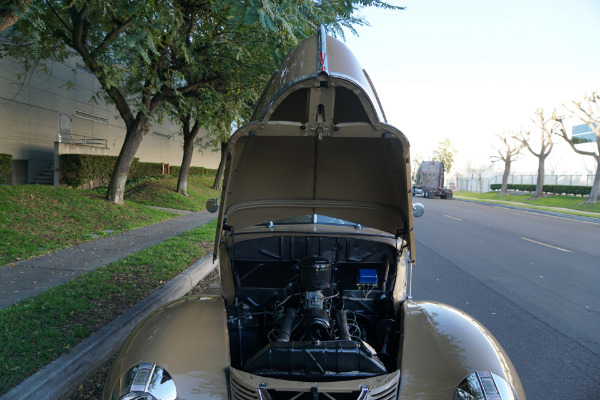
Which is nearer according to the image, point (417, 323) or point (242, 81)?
point (417, 323)

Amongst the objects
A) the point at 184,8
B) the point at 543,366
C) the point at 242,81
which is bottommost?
the point at 543,366

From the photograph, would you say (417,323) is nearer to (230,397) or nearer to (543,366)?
(230,397)

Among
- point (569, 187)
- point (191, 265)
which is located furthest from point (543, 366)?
point (569, 187)

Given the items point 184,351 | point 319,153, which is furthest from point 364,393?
point 319,153

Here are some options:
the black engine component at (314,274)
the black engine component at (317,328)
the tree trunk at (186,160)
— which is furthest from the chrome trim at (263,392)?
the tree trunk at (186,160)

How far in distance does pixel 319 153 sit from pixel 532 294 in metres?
5.04

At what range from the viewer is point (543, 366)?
3.90m

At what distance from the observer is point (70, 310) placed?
4.30m

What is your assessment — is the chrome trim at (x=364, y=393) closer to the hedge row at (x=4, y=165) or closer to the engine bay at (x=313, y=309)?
the engine bay at (x=313, y=309)

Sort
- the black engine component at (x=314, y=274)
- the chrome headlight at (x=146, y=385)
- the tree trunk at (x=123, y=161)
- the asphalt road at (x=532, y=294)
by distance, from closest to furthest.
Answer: the chrome headlight at (x=146, y=385) < the black engine component at (x=314, y=274) < the asphalt road at (x=532, y=294) < the tree trunk at (x=123, y=161)

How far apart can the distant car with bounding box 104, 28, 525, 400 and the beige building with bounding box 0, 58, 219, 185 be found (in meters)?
12.6

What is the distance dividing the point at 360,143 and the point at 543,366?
295 centimetres

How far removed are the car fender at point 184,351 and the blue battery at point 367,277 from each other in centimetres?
112

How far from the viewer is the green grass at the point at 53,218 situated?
23.8ft
